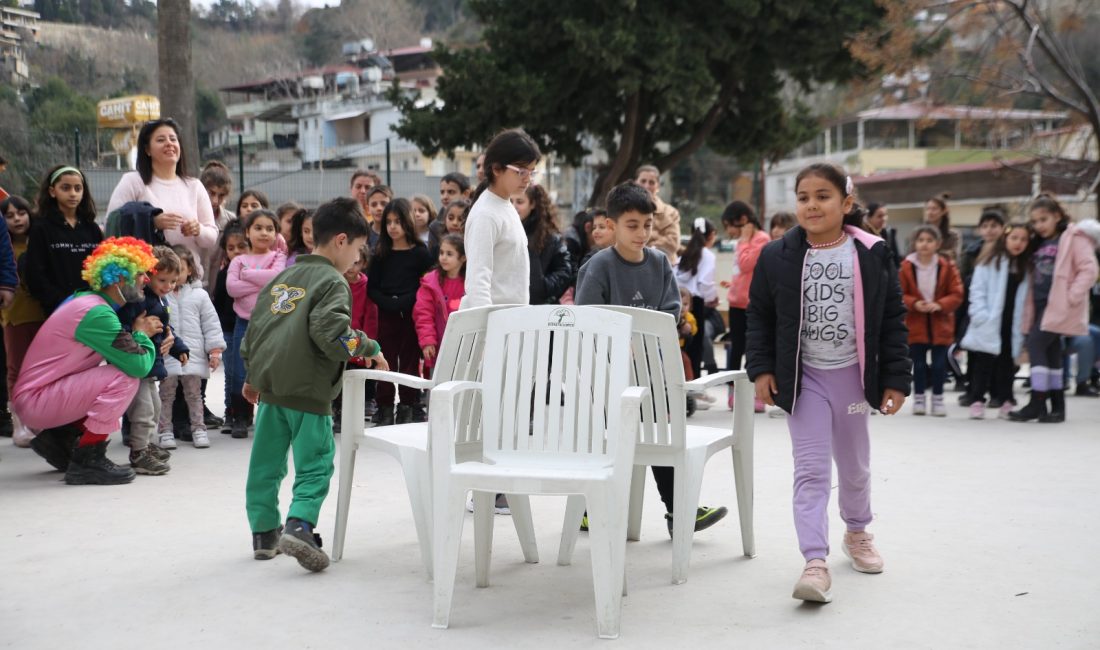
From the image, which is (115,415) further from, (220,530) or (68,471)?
(220,530)

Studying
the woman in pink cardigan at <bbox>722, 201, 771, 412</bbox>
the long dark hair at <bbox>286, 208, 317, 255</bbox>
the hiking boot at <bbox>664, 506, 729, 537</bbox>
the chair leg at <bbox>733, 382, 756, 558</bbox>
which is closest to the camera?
the chair leg at <bbox>733, 382, 756, 558</bbox>

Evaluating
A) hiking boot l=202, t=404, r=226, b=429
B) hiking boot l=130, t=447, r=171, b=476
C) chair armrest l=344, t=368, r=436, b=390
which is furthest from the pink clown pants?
chair armrest l=344, t=368, r=436, b=390

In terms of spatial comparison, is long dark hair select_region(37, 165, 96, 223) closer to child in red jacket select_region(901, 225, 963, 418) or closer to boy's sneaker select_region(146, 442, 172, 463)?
boy's sneaker select_region(146, 442, 172, 463)

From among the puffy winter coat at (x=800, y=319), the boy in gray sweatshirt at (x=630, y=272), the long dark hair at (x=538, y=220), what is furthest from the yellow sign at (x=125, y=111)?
the puffy winter coat at (x=800, y=319)

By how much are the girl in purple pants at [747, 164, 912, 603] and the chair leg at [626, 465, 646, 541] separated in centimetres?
63

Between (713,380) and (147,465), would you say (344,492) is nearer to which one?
(713,380)

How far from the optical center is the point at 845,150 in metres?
48.6

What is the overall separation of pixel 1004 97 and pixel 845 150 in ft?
112

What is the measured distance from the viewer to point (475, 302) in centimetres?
496

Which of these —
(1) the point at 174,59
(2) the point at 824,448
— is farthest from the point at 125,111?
(2) the point at 824,448

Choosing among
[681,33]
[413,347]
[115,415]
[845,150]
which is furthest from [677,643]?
[845,150]

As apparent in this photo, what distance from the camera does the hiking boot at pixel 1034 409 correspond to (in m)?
8.21

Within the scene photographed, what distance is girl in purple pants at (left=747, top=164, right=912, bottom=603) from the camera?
4.04 m

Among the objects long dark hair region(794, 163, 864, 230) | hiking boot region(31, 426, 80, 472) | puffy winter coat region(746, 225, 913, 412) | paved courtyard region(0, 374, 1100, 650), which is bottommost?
paved courtyard region(0, 374, 1100, 650)
